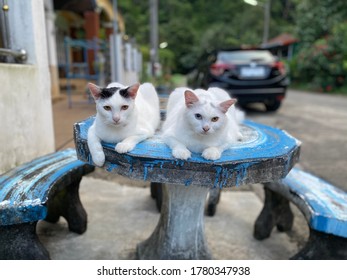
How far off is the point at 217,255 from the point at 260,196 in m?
1.43

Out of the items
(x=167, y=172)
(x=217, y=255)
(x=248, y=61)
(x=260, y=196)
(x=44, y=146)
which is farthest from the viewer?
(x=248, y=61)

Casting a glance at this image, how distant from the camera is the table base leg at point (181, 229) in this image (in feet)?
7.99

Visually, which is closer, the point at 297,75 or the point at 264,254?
the point at 264,254

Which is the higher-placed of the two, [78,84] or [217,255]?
[78,84]

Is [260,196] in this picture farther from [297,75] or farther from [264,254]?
[297,75]

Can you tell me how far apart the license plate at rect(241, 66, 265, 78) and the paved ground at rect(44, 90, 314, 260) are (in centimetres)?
353

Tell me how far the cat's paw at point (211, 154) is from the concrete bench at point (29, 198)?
1.11m

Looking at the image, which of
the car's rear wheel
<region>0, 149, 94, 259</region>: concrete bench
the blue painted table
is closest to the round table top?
the blue painted table

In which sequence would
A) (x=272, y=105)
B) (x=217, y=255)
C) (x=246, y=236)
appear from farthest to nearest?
(x=272, y=105)
(x=246, y=236)
(x=217, y=255)

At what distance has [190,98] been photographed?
1771 millimetres

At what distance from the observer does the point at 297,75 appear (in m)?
19.1

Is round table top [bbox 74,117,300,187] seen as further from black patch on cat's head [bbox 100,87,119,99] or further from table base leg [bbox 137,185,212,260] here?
table base leg [bbox 137,185,212,260]

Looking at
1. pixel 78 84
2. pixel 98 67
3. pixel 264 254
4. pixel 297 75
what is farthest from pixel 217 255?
pixel 297 75

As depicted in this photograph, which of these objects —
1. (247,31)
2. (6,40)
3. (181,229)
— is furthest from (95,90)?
(247,31)
